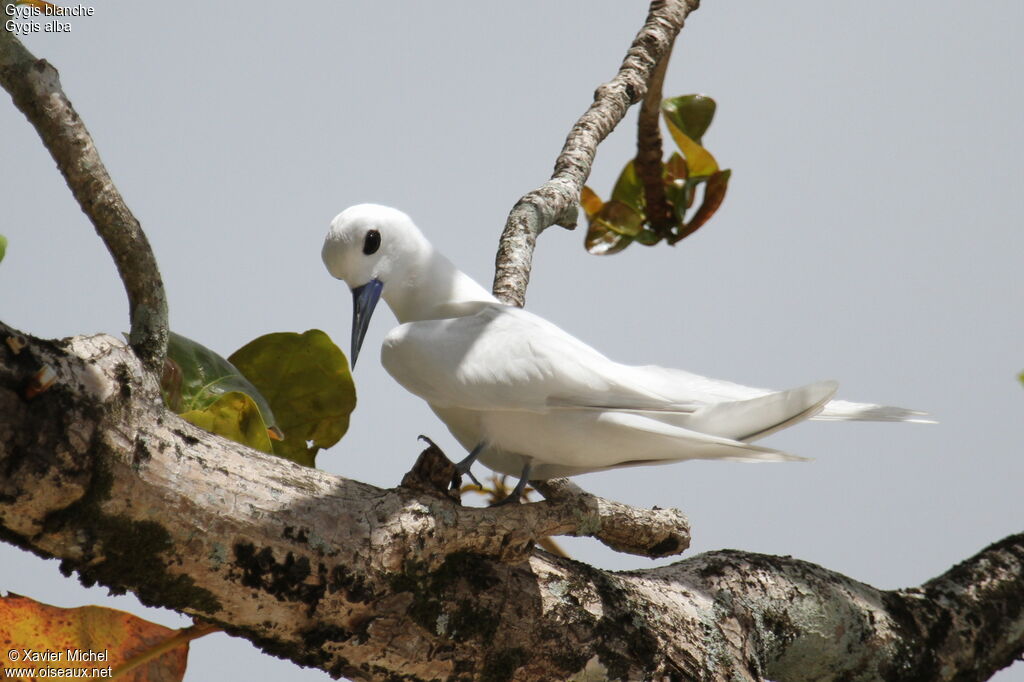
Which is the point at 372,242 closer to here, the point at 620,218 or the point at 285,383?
the point at 285,383

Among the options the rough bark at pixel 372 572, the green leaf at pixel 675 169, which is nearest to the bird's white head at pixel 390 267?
the rough bark at pixel 372 572

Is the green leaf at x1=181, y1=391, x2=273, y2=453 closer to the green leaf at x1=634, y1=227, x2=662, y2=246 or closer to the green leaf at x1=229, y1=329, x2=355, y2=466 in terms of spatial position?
the green leaf at x1=229, y1=329, x2=355, y2=466

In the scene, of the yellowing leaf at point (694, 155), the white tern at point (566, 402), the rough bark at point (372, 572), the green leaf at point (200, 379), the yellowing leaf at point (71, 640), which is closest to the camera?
the rough bark at point (372, 572)

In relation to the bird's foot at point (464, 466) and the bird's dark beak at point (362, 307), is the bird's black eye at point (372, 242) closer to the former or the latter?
the bird's dark beak at point (362, 307)

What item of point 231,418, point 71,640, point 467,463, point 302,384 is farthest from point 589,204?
point 71,640

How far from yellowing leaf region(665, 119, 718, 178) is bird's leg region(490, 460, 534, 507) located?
1.50 m

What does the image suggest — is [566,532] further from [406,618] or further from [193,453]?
[193,453]

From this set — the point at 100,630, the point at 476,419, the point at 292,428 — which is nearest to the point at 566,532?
the point at 476,419

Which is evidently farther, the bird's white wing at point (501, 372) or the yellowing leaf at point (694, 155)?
the yellowing leaf at point (694, 155)

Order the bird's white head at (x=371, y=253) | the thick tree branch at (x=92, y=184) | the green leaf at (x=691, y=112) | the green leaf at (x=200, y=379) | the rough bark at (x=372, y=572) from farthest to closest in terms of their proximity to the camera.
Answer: the green leaf at (x=691, y=112)
the bird's white head at (x=371, y=253)
the green leaf at (x=200, y=379)
the thick tree branch at (x=92, y=184)
the rough bark at (x=372, y=572)

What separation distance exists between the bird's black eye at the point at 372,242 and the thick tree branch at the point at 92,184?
30.0 inches

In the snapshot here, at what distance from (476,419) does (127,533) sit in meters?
0.89

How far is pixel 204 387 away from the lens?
2139 millimetres

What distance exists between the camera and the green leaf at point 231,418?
6.36ft
